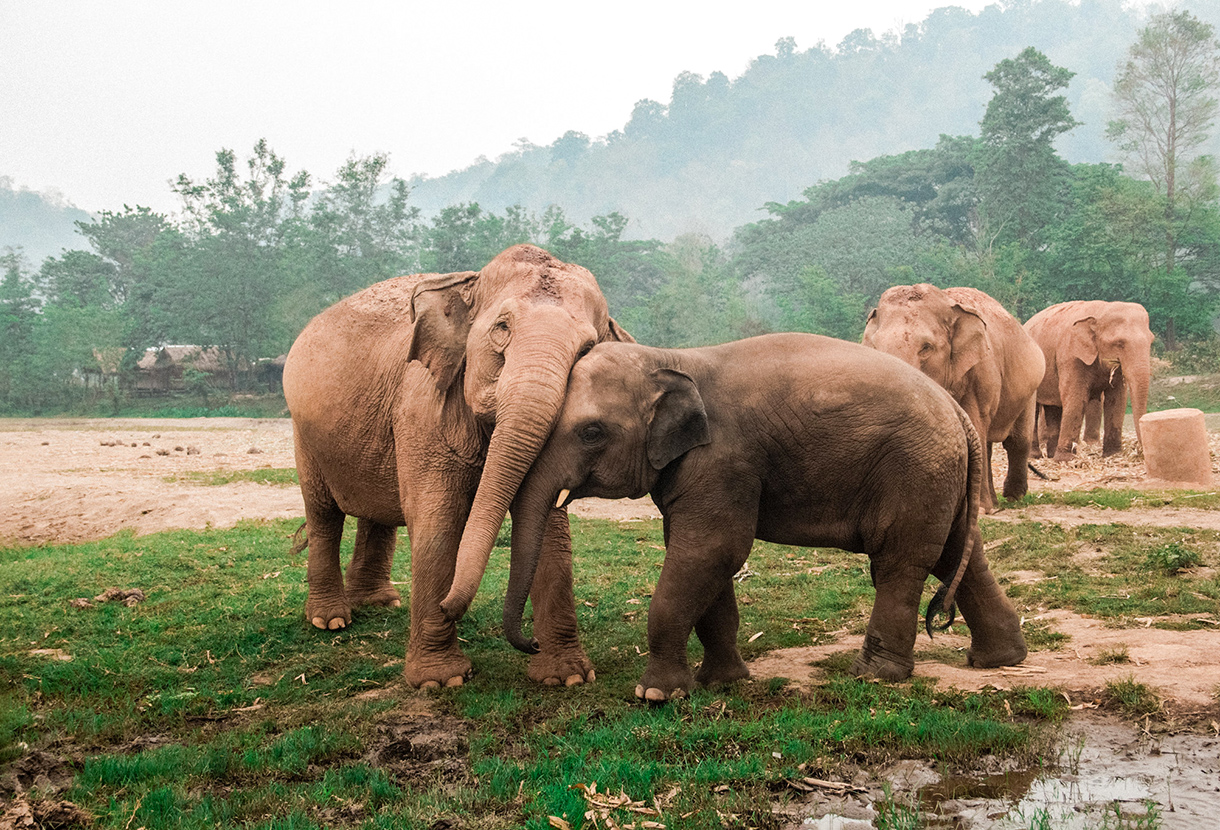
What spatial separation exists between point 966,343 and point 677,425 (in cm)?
832

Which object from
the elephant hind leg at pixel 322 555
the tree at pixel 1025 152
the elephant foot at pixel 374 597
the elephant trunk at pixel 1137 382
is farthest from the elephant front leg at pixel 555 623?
the tree at pixel 1025 152

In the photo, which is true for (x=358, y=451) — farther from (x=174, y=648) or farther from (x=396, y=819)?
(x=396, y=819)

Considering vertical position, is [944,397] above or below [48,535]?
above

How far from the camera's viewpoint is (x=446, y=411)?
6.75 meters

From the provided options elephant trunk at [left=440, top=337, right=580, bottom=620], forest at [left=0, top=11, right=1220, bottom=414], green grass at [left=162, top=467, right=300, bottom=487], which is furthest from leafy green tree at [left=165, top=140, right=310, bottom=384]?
elephant trunk at [left=440, top=337, right=580, bottom=620]

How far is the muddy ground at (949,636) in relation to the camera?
442 cm

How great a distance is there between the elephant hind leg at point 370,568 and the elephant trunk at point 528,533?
153 inches

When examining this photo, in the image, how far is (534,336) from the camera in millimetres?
6008

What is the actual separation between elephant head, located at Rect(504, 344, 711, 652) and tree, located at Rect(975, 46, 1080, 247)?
2315 inches

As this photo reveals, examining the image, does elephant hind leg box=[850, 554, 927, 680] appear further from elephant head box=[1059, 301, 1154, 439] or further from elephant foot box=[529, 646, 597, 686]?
elephant head box=[1059, 301, 1154, 439]

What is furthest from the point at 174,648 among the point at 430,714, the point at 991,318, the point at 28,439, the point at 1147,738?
the point at 28,439

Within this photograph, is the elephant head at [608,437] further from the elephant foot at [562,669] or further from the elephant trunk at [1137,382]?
the elephant trunk at [1137,382]

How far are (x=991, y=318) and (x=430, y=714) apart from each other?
38.5 feet

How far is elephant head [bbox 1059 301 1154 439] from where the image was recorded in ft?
64.8
